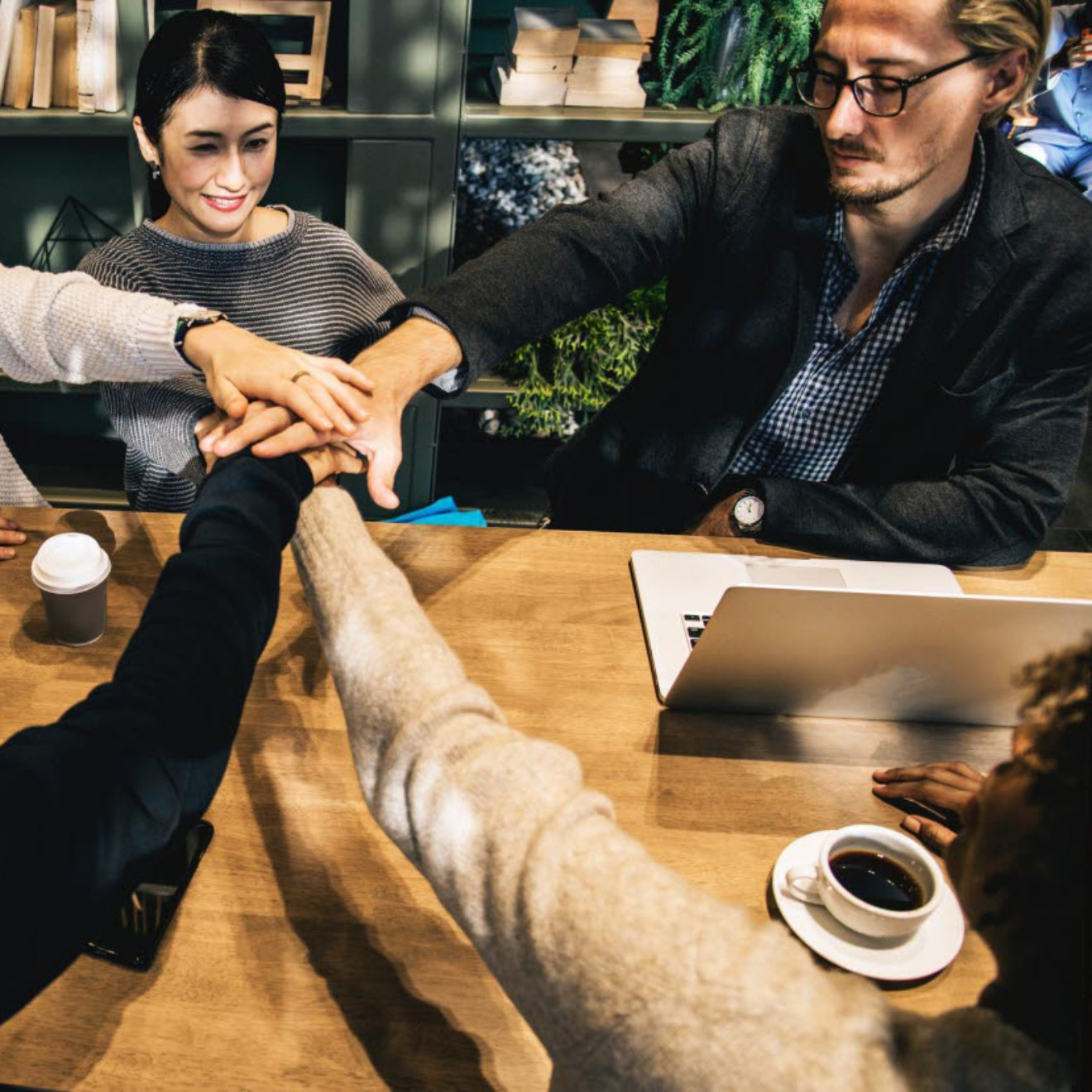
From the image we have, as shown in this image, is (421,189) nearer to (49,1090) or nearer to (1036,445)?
(1036,445)

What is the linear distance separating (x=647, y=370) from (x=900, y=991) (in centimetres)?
123

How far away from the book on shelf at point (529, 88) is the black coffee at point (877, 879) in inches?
85.9

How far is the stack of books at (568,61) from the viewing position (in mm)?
2451

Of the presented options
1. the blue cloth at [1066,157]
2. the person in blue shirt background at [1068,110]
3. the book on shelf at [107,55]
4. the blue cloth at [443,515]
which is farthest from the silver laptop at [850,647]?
the blue cloth at [1066,157]

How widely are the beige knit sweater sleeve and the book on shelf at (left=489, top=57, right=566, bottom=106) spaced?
85.1 inches

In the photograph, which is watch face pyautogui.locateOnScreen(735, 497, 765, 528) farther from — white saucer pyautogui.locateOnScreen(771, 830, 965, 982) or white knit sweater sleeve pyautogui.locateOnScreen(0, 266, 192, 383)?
white knit sweater sleeve pyautogui.locateOnScreen(0, 266, 192, 383)

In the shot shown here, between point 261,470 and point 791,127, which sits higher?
point 791,127

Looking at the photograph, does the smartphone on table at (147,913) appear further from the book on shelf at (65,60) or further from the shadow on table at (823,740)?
the book on shelf at (65,60)

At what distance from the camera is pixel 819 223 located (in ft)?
5.45

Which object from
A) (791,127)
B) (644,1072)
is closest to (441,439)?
(791,127)

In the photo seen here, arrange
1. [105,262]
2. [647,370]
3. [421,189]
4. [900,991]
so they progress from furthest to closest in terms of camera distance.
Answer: [421,189] → [647,370] → [105,262] → [900,991]

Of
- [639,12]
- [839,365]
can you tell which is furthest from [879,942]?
[639,12]


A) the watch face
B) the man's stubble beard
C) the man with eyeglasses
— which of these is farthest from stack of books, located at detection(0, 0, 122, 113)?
the watch face

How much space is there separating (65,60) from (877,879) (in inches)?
104
